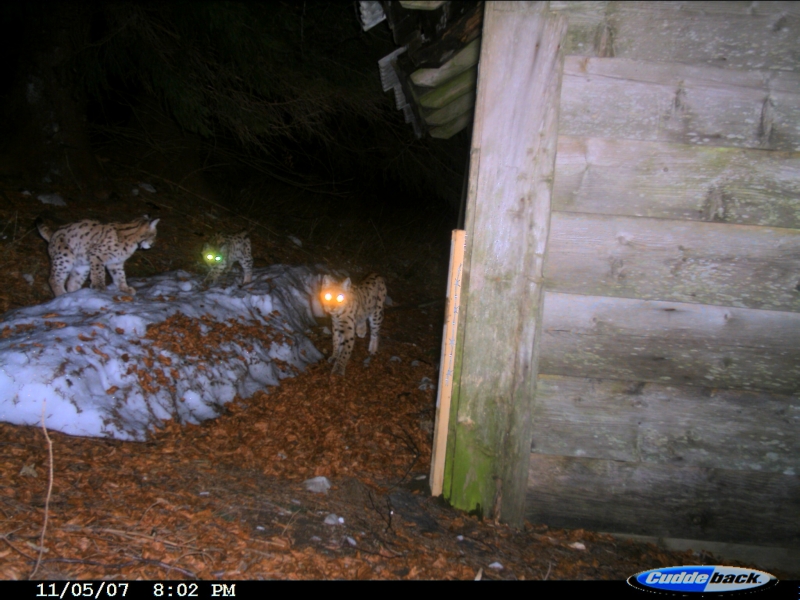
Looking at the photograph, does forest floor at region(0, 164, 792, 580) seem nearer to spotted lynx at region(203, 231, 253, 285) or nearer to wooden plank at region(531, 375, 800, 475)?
wooden plank at region(531, 375, 800, 475)

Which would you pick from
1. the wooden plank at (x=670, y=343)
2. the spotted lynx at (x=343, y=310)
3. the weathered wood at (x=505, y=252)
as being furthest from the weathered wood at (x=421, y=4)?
the spotted lynx at (x=343, y=310)

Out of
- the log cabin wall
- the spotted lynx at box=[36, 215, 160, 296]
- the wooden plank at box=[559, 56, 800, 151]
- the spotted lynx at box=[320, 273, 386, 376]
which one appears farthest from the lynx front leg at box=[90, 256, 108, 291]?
the wooden plank at box=[559, 56, 800, 151]

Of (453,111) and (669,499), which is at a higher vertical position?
(453,111)

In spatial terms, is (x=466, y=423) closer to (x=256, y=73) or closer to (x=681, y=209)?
(x=681, y=209)

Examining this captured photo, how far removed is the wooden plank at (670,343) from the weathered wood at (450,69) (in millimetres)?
1982

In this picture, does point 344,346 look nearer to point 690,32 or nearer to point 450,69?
point 450,69

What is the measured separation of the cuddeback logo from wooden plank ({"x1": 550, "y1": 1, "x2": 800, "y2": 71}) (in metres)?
3.32

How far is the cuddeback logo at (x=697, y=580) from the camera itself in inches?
137

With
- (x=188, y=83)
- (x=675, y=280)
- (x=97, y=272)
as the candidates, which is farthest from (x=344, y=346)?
(x=675, y=280)

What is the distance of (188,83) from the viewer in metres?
8.12

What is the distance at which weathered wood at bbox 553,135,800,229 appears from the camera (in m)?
3.71

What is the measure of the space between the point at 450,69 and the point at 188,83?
5.27m

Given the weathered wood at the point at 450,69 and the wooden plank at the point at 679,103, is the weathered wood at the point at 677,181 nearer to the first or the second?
the wooden plank at the point at 679,103

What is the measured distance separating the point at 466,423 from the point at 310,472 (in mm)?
1613
